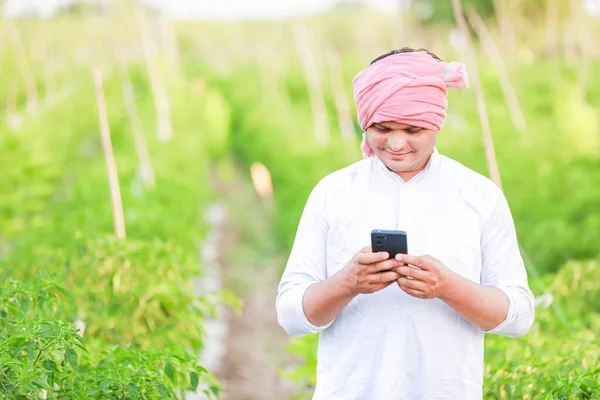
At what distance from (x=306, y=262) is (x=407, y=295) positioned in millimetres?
225

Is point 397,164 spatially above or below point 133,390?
above

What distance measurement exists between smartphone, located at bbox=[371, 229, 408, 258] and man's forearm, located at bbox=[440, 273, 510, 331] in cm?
12

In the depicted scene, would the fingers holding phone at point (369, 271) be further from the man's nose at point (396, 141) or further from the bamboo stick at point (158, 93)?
the bamboo stick at point (158, 93)

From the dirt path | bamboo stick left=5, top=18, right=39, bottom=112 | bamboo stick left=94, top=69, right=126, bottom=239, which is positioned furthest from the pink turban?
bamboo stick left=5, top=18, right=39, bottom=112

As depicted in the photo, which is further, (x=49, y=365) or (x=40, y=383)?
(x=49, y=365)

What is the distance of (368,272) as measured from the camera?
159cm

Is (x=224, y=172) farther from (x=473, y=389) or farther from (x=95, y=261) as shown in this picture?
(x=473, y=389)

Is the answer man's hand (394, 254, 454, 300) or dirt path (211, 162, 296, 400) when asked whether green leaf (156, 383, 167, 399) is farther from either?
dirt path (211, 162, 296, 400)

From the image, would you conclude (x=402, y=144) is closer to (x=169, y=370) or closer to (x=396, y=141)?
(x=396, y=141)

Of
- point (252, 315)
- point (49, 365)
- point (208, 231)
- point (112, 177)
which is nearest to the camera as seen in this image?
point (49, 365)

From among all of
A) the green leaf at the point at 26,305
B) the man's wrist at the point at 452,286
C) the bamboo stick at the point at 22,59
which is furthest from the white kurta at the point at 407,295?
the bamboo stick at the point at 22,59

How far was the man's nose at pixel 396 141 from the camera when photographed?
1730mm

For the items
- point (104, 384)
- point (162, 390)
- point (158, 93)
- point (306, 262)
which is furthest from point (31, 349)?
point (158, 93)

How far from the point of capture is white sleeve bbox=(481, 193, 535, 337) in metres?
1.73
